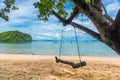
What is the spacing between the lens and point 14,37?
137750 millimetres

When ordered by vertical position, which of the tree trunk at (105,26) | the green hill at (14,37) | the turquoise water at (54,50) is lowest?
the green hill at (14,37)

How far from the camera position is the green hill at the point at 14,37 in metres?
134

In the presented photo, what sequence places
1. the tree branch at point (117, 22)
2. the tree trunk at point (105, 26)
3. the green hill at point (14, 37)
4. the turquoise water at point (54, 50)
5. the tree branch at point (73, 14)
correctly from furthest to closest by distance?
the green hill at point (14, 37)
the turquoise water at point (54, 50)
the tree branch at point (73, 14)
the tree trunk at point (105, 26)
the tree branch at point (117, 22)

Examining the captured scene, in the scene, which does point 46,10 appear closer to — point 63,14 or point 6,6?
point 63,14

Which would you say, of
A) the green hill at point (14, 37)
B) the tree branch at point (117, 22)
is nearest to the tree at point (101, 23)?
the tree branch at point (117, 22)

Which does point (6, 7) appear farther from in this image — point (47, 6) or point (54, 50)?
point (54, 50)

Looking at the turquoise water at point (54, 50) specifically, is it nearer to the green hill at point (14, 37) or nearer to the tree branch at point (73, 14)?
the tree branch at point (73, 14)

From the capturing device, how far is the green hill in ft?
440

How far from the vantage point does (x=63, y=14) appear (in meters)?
10.7

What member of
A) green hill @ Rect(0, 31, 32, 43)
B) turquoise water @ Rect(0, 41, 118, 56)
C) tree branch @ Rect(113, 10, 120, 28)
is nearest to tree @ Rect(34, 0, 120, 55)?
tree branch @ Rect(113, 10, 120, 28)

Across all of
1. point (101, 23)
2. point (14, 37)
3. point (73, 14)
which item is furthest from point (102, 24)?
point (14, 37)

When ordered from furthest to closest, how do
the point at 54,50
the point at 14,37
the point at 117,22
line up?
the point at 14,37, the point at 54,50, the point at 117,22

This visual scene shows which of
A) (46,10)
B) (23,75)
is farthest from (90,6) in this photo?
(23,75)

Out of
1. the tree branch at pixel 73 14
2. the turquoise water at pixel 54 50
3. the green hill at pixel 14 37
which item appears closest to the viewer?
the tree branch at pixel 73 14
